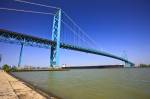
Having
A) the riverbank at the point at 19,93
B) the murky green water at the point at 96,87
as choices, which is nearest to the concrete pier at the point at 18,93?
the riverbank at the point at 19,93

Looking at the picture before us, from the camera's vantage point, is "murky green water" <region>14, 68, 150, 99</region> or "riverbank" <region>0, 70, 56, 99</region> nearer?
→ "riverbank" <region>0, 70, 56, 99</region>

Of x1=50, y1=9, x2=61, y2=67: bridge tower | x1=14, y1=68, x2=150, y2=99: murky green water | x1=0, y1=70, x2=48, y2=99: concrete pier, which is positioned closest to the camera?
x1=0, y1=70, x2=48, y2=99: concrete pier

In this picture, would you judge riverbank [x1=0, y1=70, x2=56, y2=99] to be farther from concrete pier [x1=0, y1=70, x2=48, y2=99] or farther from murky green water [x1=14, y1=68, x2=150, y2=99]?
murky green water [x1=14, y1=68, x2=150, y2=99]

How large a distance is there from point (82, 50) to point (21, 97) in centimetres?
4096

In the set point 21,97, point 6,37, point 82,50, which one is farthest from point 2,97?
point 82,50

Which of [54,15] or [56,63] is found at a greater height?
[54,15]

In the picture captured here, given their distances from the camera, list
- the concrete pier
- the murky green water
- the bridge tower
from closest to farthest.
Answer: the concrete pier
the murky green water
the bridge tower

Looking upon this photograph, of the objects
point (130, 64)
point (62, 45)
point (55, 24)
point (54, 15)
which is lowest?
point (130, 64)

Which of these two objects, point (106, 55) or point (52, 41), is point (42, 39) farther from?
point (106, 55)

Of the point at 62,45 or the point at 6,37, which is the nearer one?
the point at 6,37

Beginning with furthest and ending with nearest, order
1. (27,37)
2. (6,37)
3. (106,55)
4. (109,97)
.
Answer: (106,55)
(27,37)
(6,37)
(109,97)

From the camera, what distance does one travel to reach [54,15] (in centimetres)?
4634

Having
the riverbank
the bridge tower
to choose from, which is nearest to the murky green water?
the riverbank

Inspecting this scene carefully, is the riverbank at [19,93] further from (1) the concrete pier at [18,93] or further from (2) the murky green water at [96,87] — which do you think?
(2) the murky green water at [96,87]
